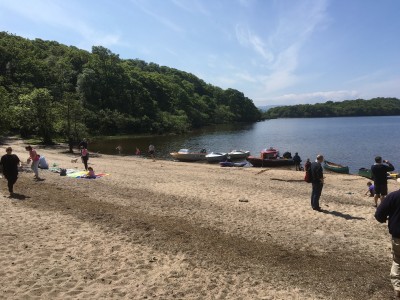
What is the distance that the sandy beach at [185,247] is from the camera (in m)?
6.72

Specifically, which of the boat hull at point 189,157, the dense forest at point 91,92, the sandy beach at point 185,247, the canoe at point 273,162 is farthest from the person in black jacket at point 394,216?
the dense forest at point 91,92

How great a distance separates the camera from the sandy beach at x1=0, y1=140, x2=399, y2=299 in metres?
6.72

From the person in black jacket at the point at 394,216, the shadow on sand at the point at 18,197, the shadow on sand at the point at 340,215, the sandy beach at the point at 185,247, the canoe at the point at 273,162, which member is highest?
the person in black jacket at the point at 394,216

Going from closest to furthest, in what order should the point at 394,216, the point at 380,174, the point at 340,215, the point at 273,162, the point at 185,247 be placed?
the point at 394,216
the point at 185,247
the point at 380,174
the point at 340,215
the point at 273,162

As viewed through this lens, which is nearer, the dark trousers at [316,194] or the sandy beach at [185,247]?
the sandy beach at [185,247]

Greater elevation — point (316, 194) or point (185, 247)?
point (316, 194)

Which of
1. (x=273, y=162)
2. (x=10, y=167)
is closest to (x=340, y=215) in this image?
(x=10, y=167)

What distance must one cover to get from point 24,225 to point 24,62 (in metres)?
88.3

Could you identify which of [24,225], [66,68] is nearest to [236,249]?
Answer: [24,225]

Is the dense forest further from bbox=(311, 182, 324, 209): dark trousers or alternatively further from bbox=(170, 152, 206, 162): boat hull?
bbox=(311, 182, 324, 209): dark trousers

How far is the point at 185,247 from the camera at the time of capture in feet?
28.9

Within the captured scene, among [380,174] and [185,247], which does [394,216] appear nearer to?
[185,247]

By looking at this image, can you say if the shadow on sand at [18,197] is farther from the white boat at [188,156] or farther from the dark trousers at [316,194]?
the white boat at [188,156]

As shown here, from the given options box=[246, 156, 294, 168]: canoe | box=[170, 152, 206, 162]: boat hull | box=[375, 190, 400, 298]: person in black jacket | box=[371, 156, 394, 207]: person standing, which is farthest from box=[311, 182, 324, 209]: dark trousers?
box=[170, 152, 206, 162]: boat hull
